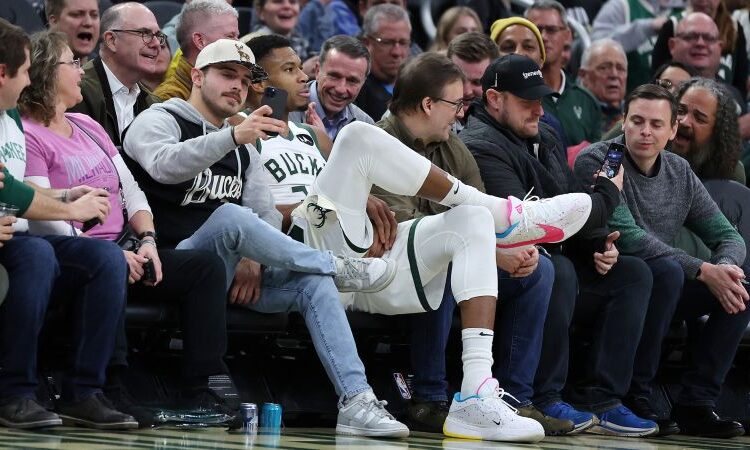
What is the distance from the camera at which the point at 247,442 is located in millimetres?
4844

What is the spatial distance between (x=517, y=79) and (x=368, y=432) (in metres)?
2.00

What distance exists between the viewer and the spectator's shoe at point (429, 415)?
5801 mm

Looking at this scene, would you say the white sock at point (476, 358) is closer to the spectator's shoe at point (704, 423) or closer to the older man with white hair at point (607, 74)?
the spectator's shoe at point (704, 423)

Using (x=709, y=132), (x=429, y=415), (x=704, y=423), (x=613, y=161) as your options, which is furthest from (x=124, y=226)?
(x=709, y=132)

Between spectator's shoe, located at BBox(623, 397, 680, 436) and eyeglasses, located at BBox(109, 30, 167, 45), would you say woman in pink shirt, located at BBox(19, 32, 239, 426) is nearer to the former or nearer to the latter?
eyeglasses, located at BBox(109, 30, 167, 45)

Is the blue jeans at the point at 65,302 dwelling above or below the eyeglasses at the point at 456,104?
below

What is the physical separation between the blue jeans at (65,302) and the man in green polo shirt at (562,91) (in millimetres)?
4311

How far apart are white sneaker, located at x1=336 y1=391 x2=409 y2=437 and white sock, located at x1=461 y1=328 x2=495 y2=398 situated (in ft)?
1.05

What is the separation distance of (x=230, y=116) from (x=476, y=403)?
1.55m

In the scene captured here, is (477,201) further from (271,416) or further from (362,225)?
(271,416)

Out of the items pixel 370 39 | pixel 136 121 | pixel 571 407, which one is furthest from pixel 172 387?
pixel 370 39

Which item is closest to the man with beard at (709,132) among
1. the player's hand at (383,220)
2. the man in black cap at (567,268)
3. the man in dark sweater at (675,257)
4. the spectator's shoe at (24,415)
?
the man in dark sweater at (675,257)

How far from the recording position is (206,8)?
7254 mm

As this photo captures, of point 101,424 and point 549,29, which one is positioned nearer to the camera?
point 101,424
